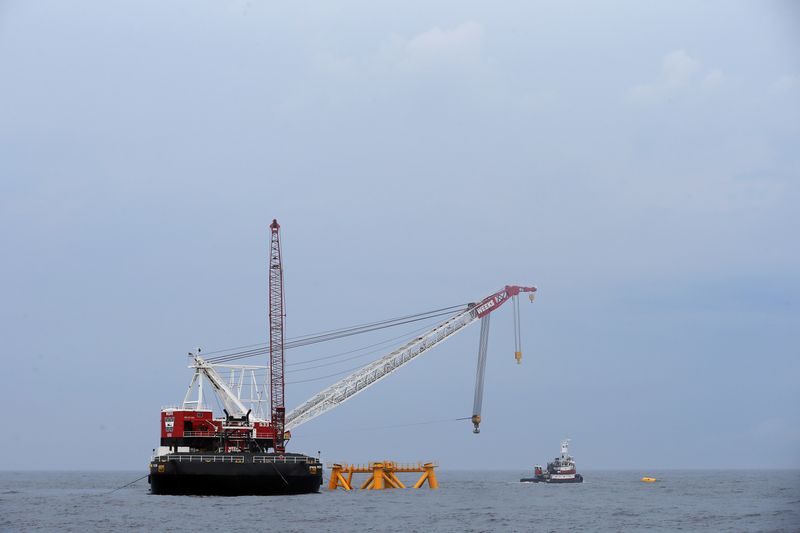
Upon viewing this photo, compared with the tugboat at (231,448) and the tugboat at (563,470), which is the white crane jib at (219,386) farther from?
the tugboat at (563,470)

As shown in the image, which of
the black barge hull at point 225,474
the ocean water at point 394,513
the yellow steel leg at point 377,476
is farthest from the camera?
the yellow steel leg at point 377,476

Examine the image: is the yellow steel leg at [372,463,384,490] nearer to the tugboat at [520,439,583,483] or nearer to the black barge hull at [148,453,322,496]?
the black barge hull at [148,453,322,496]

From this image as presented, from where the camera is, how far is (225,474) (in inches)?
3280

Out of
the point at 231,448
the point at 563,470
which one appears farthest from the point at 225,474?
the point at 563,470

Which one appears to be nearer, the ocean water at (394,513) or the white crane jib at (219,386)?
the ocean water at (394,513)

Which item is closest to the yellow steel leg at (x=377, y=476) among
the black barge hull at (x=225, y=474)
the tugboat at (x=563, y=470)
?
the black barge hull at (x=225, y=474)

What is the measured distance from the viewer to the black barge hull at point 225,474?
8325 cm

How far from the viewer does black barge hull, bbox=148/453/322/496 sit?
8325 cm

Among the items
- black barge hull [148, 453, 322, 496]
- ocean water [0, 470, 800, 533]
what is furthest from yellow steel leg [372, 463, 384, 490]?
black barge hull [148, 453, 322, 496]

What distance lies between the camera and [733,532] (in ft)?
192

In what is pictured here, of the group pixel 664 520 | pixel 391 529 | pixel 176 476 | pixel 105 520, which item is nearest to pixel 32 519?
pixel 105 520

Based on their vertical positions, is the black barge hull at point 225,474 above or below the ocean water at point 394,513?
above

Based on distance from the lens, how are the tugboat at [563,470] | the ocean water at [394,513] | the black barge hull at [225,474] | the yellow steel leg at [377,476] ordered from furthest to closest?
1. the tugboat at [563,470]
2. the yellow steel leg at [377,476]
3. the black barge hull at [225,474]
4. the ocean water at [394,513]

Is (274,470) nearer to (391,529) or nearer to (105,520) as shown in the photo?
(105,520)
